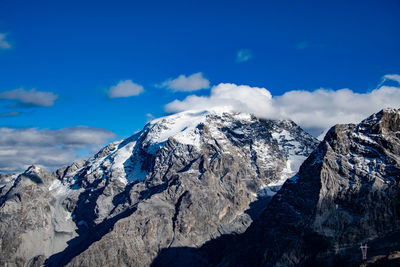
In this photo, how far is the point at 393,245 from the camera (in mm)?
175250

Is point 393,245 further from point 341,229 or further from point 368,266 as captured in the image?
point 368,266

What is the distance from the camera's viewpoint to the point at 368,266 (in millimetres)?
83312

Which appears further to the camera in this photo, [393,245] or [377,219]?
[377,219]

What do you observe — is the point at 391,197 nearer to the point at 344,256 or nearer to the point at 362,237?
the point at 362,237

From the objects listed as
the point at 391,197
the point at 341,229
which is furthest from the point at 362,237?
the point at 391,197

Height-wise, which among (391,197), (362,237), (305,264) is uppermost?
(391,197)

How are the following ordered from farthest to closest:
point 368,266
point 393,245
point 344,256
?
point 344,256
point 393,245
point 368,266

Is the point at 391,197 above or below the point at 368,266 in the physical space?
above

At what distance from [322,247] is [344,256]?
41.1 ft

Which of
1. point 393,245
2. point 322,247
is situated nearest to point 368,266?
point 393,245

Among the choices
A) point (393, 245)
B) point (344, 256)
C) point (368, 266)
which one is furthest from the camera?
point (344, 256)

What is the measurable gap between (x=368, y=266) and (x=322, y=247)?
397 ft

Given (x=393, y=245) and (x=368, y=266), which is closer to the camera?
(x=368, y=266)

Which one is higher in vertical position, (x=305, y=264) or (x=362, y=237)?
(x=362, y=237)
